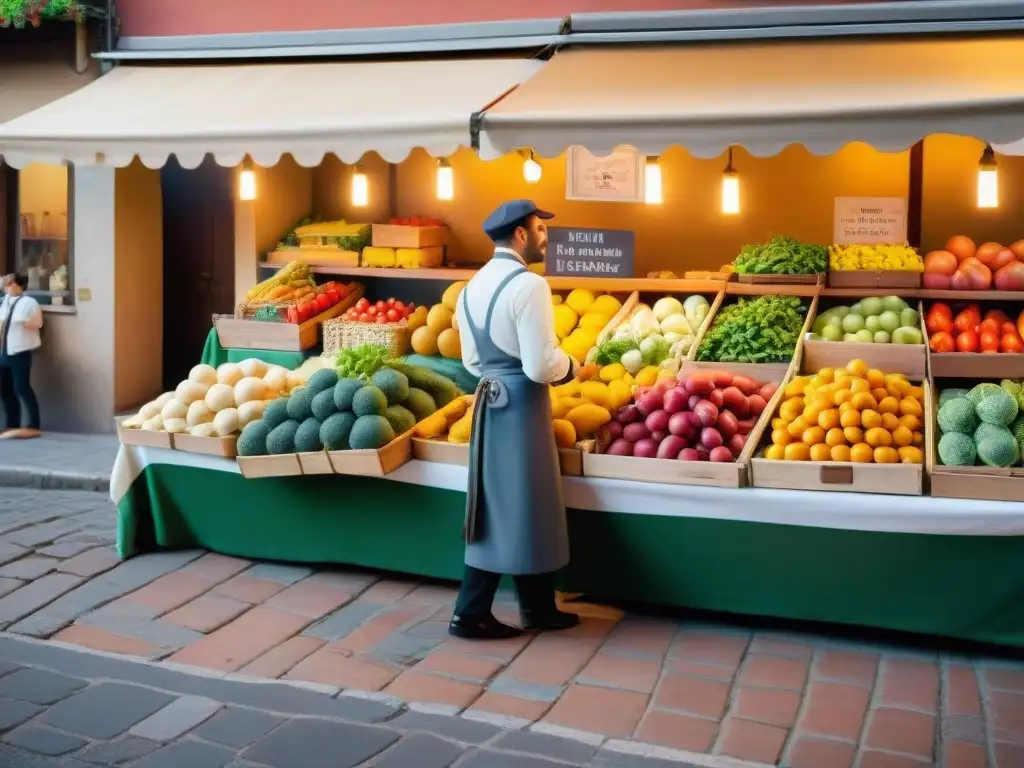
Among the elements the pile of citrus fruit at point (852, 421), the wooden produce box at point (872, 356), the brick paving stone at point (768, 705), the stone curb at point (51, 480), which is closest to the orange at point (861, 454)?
the pile of citrus fruit at point (852, 421)

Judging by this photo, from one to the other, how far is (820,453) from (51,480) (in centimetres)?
638

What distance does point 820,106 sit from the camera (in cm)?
634

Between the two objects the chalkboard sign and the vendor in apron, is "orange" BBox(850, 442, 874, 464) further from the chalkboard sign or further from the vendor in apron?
the chalkboard sign

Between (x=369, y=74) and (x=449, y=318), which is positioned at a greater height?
(x=369, y=74)

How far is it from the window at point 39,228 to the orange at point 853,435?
26.0 ft

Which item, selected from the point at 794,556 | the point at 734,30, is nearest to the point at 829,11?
the point at 734,30

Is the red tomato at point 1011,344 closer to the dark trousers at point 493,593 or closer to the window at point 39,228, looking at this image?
the dark trousers at point 493,593

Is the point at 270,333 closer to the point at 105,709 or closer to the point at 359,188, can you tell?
the point at 359,188

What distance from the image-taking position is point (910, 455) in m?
6.07

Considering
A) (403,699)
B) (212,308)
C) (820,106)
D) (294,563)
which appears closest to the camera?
(403,699)

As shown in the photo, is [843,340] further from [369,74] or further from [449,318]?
[369,74]

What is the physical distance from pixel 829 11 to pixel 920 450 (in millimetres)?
3220

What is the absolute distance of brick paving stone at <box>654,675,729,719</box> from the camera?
5441mm

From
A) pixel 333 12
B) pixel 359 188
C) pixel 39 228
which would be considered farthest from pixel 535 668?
pixel 39 228
